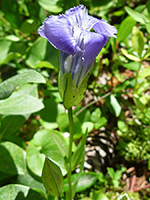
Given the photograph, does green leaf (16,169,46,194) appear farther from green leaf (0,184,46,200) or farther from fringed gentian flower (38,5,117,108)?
fringed gentian flower (38,5,117,108)

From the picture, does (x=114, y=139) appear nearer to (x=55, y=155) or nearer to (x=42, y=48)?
(x=55, y=155)

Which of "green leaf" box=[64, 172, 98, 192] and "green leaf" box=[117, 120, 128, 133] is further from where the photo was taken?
"green leaf" box=[117, 120, 128, 133]

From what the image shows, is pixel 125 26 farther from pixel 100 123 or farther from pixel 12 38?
pixel 12 38

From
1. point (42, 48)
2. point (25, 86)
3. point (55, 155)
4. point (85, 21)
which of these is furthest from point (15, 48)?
point (85, 21)

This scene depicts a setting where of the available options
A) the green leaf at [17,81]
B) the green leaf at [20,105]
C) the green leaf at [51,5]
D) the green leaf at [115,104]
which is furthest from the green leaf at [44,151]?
the green leaf at [51,5]

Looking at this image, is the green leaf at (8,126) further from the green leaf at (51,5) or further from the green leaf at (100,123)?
the green leaf at (51,5)

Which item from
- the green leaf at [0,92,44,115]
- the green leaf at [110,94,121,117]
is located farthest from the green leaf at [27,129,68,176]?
the green leaf at [110,94,121,117]

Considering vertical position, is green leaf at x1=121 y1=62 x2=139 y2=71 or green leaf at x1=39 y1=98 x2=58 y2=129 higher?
green leaf at x1=121 y1=62 x2=139 y2=71

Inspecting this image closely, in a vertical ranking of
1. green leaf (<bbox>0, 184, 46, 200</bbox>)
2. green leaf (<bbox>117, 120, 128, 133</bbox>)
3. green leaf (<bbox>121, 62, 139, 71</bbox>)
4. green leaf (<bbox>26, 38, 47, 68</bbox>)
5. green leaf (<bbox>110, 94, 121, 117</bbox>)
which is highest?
green leaf (<bbox>26, 38, 47, 68</bbox>)
